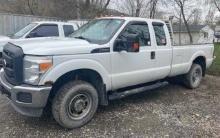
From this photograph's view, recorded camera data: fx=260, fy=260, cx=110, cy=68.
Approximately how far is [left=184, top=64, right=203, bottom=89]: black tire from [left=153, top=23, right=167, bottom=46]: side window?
1.65m

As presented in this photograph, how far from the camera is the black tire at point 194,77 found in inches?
281

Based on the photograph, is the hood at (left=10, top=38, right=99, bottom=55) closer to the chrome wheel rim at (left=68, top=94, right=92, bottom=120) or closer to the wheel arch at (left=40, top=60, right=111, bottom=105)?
the wheel arch at (left=40, top=60, right=111, bottom=105)

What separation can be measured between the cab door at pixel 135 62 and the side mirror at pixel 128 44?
0.10 m

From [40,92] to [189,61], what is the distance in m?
4.30

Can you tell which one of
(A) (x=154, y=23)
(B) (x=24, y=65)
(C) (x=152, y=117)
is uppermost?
(A) (x=154, y=23)

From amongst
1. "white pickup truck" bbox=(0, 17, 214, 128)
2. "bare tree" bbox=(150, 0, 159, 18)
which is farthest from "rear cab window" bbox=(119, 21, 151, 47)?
"bare tree" bbox=(150, 0, 159, 18)

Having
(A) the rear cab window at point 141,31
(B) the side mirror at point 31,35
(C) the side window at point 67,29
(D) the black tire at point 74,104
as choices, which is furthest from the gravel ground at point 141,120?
(C) the side window at point 67,29

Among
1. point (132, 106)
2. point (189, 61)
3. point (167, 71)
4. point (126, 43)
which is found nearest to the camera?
point (126, 43)

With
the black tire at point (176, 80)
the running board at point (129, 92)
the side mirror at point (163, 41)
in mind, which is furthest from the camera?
the black tire at point (176, 80)

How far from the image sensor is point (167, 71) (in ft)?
20.0

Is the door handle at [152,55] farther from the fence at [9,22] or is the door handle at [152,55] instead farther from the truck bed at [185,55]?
the fence at [9,22]

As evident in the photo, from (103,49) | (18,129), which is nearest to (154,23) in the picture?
(103,49)

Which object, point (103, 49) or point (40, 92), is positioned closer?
point (40, 92)

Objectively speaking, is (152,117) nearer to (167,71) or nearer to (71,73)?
(167,71)
